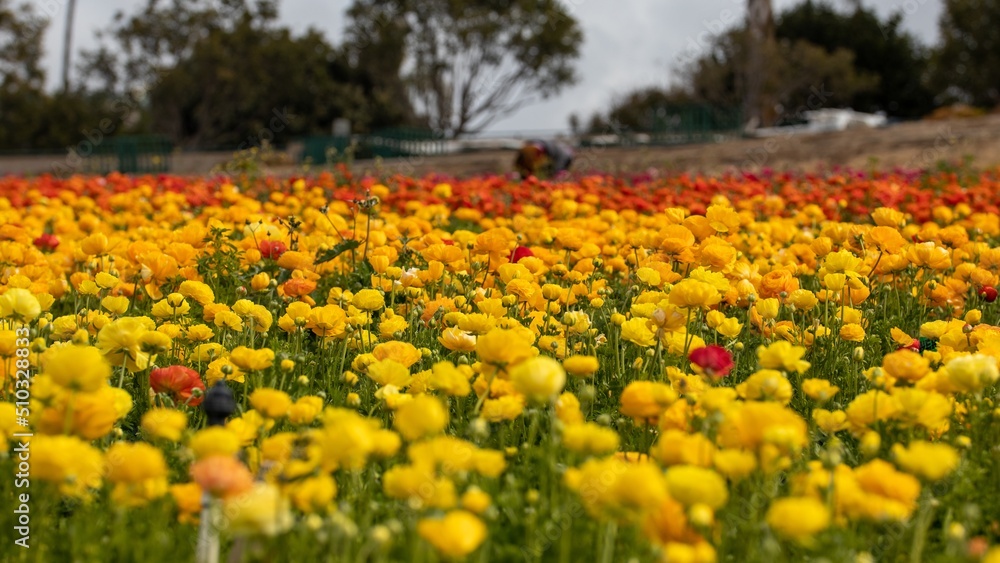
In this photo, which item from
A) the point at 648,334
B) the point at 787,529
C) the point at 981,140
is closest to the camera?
the point at 787,529

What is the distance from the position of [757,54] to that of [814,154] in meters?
7.45

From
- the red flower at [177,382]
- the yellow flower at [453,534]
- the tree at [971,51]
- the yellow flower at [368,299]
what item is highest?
the tree at [971,51]

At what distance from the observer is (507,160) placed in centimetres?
1830

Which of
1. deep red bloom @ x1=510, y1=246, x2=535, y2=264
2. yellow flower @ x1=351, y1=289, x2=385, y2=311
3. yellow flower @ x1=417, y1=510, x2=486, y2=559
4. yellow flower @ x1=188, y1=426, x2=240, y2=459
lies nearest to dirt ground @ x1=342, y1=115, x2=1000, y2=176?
deep red bloom @ x1=510, y1=246, x2=535, y2=264

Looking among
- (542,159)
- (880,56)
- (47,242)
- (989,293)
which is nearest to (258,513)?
(989,293)

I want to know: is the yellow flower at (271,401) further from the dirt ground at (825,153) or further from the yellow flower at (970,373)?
the dirt ground at (825,153)

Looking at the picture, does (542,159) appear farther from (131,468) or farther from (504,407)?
(131,468)

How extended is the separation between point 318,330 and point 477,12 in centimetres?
2803

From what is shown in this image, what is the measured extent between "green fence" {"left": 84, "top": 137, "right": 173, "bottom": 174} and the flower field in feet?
53.2

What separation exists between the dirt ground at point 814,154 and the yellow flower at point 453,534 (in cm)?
1148

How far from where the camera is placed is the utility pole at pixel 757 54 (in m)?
22.6

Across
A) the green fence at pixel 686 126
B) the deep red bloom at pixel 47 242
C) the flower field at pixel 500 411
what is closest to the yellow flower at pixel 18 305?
the flower field at pixel 500 411

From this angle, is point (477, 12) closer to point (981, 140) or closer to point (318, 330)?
point (981, 140)

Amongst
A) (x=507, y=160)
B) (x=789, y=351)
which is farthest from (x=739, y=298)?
(x=507, y=160)
